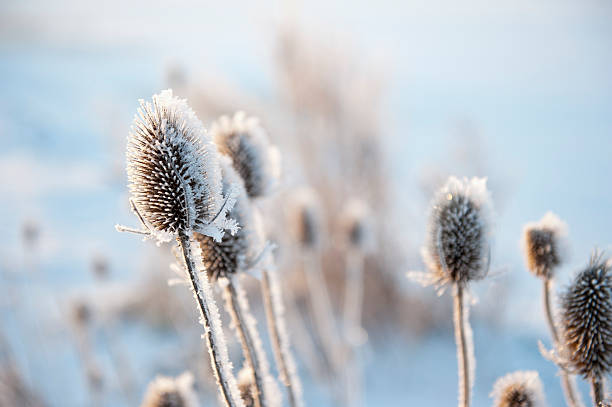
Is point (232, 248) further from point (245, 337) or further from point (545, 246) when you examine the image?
point (545, 246)

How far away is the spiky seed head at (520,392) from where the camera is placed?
132cm

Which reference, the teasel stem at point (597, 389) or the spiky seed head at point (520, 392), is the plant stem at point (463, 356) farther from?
the teasel stem at point (597, 389)

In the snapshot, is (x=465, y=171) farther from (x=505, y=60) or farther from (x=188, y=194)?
(x=505, y=60)

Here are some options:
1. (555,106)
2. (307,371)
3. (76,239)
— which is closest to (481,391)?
(307,371)

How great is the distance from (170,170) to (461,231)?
92 cm

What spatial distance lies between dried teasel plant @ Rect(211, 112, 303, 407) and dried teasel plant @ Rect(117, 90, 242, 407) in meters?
0.40

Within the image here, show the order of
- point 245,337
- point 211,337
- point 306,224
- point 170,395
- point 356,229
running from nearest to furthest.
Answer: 1. point 211,337
2. point 245,337
3. point 170,395
4. point 306,224
5. point 356,229

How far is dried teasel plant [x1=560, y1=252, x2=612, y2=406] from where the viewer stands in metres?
1.28

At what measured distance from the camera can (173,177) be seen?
3.53 feet

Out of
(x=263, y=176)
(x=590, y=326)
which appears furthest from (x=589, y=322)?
(x=263, y=176)

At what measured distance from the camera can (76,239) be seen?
10531mm

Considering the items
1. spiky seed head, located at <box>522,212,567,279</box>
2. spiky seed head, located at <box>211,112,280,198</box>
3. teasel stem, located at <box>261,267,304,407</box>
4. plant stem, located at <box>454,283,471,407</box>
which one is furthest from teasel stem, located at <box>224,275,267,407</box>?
spiky seed head, located at <box>522,212,567,279</box>

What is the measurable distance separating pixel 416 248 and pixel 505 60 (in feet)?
78.0

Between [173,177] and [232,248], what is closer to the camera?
[173,177]
